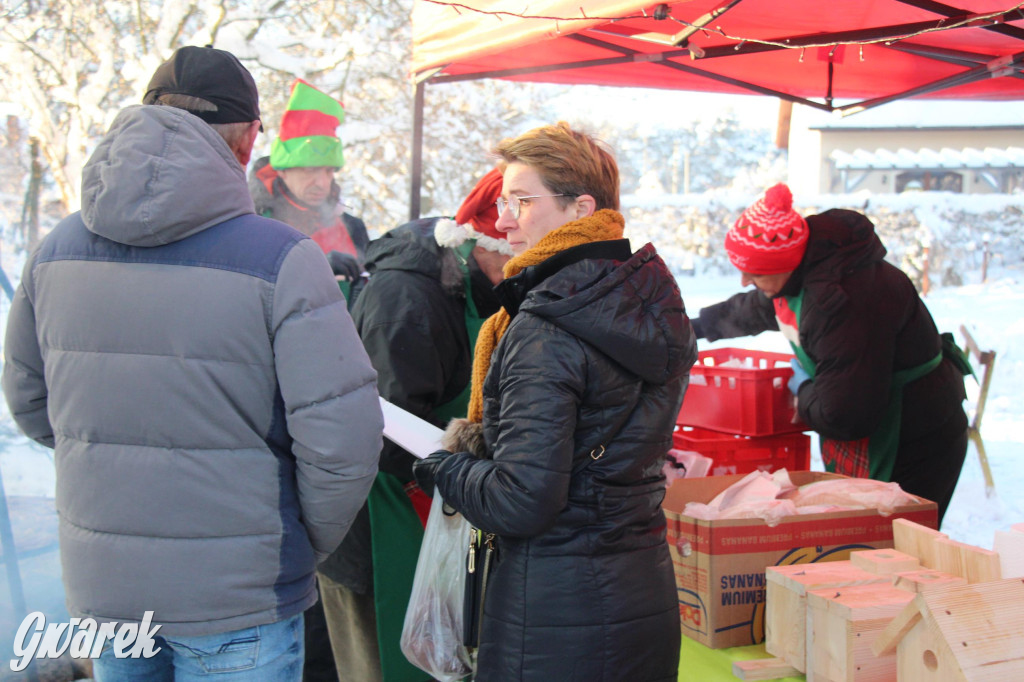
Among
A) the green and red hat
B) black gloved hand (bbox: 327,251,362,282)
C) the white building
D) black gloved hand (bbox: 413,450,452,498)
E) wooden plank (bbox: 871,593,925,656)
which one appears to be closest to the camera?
wooden plank (bbox: 871,593,925,656)

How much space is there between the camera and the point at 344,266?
3.28m

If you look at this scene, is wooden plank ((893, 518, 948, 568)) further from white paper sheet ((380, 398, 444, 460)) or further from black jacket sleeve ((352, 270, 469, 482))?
black jacket sleeve ((352, 270, 469, 482))

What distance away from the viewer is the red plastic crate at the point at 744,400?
9.52 feet

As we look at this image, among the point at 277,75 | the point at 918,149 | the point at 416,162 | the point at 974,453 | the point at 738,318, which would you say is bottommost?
the point at 974,453

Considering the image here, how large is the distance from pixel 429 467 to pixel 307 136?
2.47 metres

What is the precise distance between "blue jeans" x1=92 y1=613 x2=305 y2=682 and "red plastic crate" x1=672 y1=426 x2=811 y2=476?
1.74 m

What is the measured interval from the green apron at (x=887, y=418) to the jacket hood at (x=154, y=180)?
2.25 m

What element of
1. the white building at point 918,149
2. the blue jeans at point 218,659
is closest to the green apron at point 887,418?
the blue jeans at point 218,659

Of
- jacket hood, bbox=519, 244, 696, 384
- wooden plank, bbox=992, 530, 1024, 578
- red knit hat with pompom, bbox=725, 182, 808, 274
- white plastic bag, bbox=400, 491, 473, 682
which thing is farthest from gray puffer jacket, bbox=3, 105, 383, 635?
red knit hat with pompom, bbox=725, 182, 808, 274

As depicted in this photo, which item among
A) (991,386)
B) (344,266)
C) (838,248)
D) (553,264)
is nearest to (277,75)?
(344,266)

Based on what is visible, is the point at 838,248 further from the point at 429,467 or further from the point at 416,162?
the point at 416,162

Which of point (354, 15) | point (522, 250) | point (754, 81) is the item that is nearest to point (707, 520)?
point (522, 250)

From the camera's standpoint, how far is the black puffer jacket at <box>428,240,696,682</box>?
1.49 meters

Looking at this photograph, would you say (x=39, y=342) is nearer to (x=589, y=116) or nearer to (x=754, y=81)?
(x=754, y=81)
